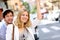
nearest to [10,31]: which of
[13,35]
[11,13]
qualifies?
[13,35]

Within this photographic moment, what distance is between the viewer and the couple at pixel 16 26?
1329mm

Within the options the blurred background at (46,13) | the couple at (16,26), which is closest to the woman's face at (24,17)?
the couple at (16,26)

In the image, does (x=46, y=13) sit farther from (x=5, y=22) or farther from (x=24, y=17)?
(x=5, y=22)

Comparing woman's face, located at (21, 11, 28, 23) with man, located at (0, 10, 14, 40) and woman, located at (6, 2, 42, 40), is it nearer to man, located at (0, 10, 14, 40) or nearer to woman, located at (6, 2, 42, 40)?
woman, located at (6, 2, 42, 40)

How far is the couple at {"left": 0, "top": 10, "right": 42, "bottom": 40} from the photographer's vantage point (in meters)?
1.33

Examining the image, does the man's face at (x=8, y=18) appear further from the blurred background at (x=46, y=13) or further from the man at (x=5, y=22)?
the blurred background at (x=46, y=13)

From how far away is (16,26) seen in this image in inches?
52.6

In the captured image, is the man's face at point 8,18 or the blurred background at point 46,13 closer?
the man's face at point 8,18

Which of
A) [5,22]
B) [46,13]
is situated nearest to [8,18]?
[5,22]

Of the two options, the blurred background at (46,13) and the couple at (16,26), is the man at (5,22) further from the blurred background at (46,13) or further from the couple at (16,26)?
the blurred background at (46,13)

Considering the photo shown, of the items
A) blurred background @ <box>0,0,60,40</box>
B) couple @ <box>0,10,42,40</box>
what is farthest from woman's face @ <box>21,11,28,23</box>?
blurred background @ <box>0,0,60,40</box>

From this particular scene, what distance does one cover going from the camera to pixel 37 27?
1.46m

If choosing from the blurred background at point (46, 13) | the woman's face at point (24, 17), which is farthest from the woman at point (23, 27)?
the blurred background at point (46, 13)

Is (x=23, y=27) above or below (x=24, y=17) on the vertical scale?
below
